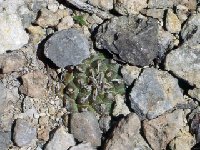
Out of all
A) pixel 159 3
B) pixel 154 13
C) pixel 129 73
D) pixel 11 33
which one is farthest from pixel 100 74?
pixel 11 33

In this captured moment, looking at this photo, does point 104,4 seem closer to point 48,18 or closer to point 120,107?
point 48,18

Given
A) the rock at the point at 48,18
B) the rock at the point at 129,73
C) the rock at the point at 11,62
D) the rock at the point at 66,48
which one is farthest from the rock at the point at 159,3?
the rock at the point at 11,62

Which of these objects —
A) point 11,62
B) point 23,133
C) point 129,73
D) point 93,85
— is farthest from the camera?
point 11,62

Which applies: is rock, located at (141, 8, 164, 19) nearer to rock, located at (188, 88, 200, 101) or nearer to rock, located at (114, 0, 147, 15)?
rock, located at (114, 0, 147, 15)

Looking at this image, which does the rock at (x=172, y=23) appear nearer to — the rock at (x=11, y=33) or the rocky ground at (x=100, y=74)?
the rocky ground at (x=100, y=74)

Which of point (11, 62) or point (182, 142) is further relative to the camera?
point (11, 62)

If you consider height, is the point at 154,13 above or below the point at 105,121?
above

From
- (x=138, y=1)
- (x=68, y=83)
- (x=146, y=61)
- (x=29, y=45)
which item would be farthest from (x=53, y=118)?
(x=138, y=1)

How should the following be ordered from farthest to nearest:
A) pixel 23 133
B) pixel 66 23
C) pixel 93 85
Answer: pixel 66 23, pixel 23 133, pixel 93 85
